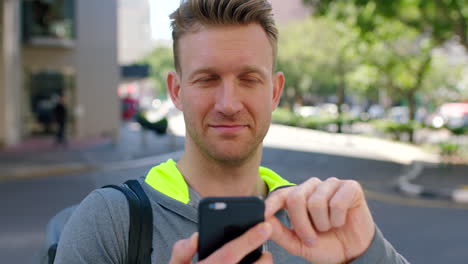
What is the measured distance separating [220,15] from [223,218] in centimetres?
69

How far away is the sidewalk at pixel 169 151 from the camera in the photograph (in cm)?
1447

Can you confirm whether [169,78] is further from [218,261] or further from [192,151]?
[218,261]

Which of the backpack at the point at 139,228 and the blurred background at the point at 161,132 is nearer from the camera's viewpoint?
the backpack at the point at 139,228

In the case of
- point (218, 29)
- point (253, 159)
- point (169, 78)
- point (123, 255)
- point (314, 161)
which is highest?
point (218, 29)

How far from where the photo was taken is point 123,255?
65.2 inches

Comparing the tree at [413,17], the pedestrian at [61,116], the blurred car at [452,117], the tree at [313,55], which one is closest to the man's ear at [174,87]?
the tree at [413,17]

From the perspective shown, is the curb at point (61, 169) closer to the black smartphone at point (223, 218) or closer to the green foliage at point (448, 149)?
the green foliage at point (448, 149)

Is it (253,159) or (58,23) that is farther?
(58,23)

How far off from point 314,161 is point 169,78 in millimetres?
17102

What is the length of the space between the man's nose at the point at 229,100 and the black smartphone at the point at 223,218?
17.4 inches

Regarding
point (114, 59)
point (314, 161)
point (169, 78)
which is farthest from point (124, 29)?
point (169, 78)

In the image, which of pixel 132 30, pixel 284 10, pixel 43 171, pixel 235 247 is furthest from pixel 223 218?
pixel 132 30

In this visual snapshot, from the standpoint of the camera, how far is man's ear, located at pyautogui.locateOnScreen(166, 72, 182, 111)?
6.44 ft

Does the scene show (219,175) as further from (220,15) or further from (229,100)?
(220,15)
